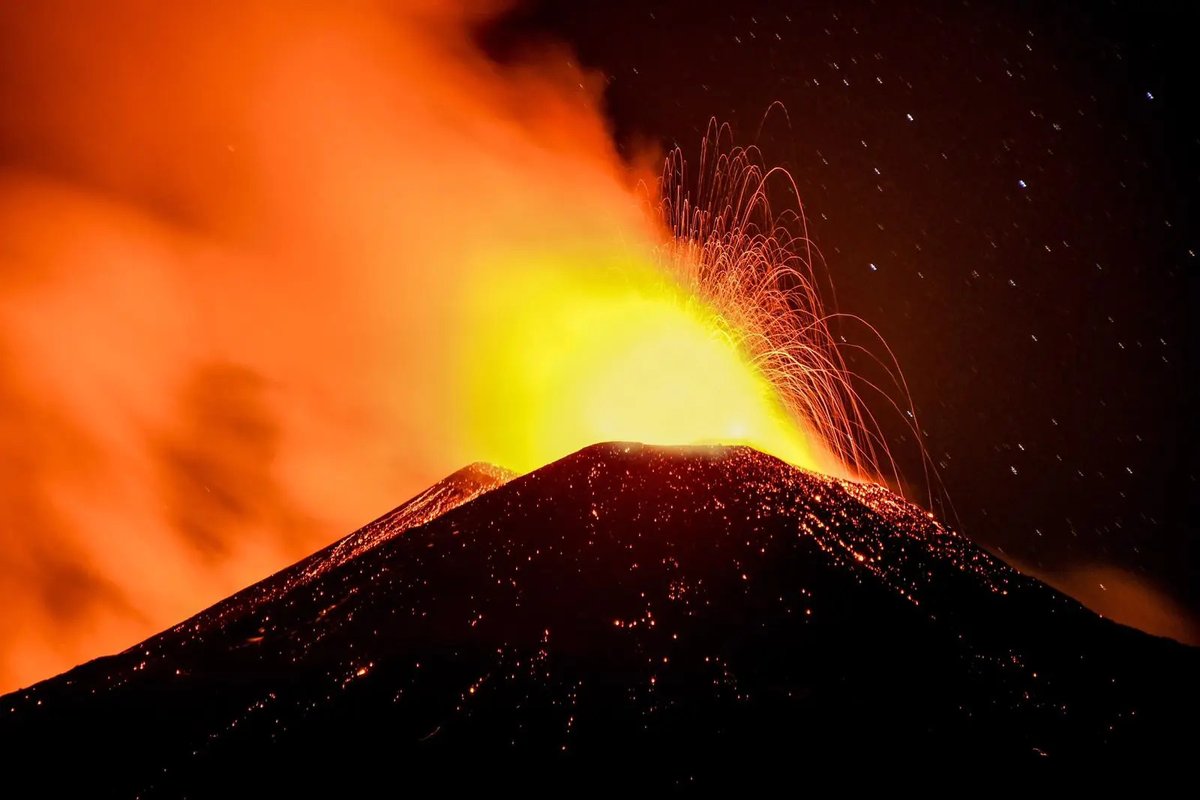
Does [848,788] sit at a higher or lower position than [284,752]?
lower

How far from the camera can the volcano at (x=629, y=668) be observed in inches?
431

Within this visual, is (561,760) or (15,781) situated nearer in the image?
(561,760)

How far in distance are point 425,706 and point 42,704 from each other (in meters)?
9.20

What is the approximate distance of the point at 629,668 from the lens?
12.9 meters

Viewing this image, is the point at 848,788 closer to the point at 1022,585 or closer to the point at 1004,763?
the point at 1004,763

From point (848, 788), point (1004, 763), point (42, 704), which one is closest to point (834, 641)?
point (1004, 763)

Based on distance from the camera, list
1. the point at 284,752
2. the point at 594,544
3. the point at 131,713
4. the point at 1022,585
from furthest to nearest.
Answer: the point at 1022,585 < the point at 594,544 < the point at 131,713 < the point at 284,752

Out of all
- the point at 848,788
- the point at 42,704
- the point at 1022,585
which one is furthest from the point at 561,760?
the point at 1022,585

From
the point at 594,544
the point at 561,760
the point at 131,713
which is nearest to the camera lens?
the point at 561,760

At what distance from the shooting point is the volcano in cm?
1095

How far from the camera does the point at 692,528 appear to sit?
18688 mm

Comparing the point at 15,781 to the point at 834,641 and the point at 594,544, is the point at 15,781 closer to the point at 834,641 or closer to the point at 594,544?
the point at 594,544

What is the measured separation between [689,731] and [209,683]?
9.67 meters

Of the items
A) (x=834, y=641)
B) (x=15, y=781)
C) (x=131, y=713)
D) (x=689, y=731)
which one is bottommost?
(x=689, y=731)
